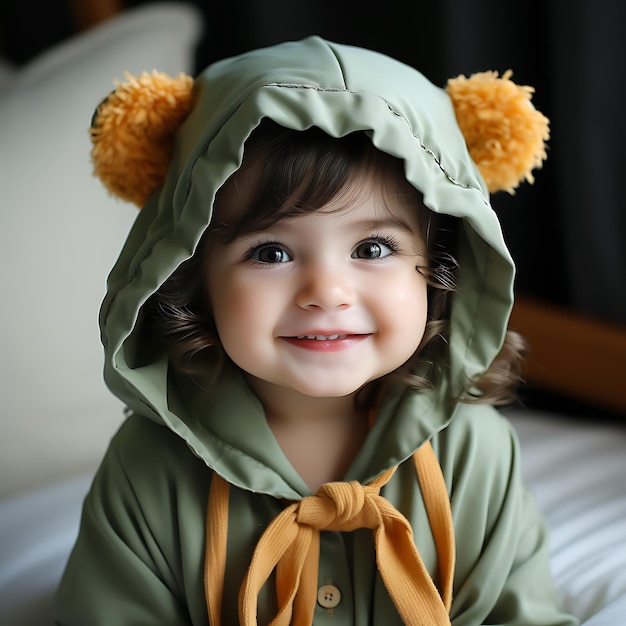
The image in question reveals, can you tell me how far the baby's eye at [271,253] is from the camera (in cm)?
75

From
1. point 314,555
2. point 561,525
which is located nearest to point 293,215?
point 314,555

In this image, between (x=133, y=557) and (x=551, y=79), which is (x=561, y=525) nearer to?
(x=133, y=557)

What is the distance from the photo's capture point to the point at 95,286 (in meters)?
1.28

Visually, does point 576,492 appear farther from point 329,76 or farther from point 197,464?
point 329,76

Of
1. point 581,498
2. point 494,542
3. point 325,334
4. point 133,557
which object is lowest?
point 581,498

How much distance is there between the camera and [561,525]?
3.58ft

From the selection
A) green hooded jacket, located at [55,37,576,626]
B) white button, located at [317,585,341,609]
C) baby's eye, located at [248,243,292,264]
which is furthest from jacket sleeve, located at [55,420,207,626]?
baby's eye, located at [248,243,292,264]

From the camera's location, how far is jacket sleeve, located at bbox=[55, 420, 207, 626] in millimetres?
841

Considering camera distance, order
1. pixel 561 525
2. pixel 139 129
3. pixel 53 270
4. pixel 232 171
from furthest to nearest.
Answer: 1. pixel 53 270
2. pixel 561 525
3. pixel 139 129
4. pixel 232 171

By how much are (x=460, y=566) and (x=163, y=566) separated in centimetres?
28

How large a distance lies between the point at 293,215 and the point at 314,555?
324 millimetres

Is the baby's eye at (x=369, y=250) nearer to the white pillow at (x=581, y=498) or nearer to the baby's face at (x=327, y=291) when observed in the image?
the baby's face at (x=327, y=291)

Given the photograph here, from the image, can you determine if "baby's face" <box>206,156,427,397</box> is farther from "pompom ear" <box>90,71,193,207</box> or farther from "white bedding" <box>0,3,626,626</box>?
"white bedding" <box>0,3,626,626</box>

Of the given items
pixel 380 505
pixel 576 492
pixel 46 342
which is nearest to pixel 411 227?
pixel 380 505
